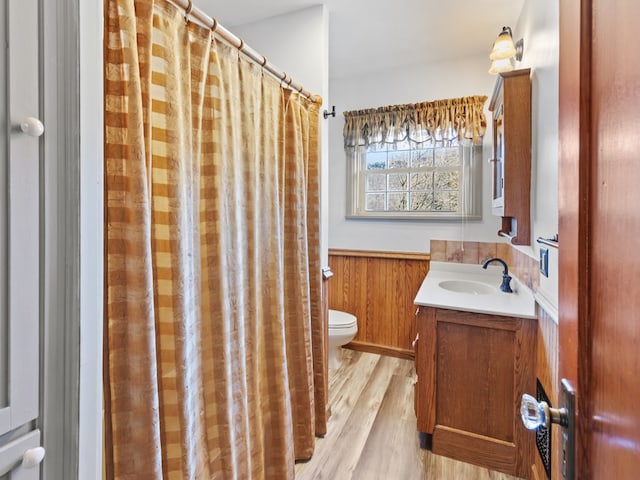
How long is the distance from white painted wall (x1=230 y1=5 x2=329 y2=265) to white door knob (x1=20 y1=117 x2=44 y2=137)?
57.4 inches

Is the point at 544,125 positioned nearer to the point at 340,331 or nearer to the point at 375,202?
the point at 375,202

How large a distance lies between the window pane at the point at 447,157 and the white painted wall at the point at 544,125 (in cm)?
88

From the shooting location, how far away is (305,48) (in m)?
1.93

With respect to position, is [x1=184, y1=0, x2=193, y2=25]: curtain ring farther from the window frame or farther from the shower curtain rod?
the window frame

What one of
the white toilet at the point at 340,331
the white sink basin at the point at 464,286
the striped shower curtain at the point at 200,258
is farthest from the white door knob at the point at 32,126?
the white sink basin at the point at 464,286

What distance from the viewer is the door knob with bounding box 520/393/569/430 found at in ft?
1.86

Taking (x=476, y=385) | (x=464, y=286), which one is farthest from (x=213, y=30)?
(x=464, y=286)

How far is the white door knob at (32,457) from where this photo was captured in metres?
0.56

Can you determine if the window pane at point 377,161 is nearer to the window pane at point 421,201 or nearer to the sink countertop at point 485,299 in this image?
the window pane at point 421,201

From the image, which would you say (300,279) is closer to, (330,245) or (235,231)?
(235,231)

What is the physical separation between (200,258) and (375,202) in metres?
2.13

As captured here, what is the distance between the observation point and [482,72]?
253cm

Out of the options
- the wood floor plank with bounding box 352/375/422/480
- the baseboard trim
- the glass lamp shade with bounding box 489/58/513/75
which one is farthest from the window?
the wood floor plank with bounding box 352/375/422/480


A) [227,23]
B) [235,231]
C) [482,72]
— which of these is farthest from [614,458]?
[482,72]
